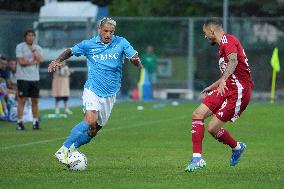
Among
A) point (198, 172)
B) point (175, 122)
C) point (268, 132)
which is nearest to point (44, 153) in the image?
point (198, 172)

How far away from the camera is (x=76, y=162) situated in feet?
47.3

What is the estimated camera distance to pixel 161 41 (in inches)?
1674

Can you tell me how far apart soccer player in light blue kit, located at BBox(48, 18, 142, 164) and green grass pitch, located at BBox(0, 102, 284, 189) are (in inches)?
Result: 23.7

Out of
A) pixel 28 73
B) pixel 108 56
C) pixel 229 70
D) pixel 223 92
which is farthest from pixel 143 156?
pixel 28 73

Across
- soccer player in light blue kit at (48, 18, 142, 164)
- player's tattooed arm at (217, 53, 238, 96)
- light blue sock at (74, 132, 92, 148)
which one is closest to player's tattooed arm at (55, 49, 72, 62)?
soccer player in light blue kit at (48, 18, 142, 164)

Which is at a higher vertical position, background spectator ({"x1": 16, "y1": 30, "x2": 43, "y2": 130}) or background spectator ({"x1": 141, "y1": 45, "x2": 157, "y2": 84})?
background spectator ({"x1": 16, "y1": 30, "x2": 43, "y2": 130})

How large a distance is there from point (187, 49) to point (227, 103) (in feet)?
90.0

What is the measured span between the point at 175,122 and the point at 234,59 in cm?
1264

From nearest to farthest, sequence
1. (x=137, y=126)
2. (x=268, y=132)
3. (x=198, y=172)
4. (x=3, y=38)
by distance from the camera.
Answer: (x=198, y=172) → (x=268, y=132) → (x=137, y=126) → (x=3, y=38)

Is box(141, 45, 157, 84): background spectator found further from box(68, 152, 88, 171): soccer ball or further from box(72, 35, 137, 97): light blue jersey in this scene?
box(68, 152, 88, 171): soccer ball

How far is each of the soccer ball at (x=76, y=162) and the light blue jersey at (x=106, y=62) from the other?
104cm

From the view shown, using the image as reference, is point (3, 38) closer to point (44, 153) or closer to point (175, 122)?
point (175, 122)

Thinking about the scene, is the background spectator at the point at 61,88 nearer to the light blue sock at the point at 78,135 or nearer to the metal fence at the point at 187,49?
the metal fence at the point at 187,49

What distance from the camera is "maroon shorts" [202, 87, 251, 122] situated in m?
14.7
